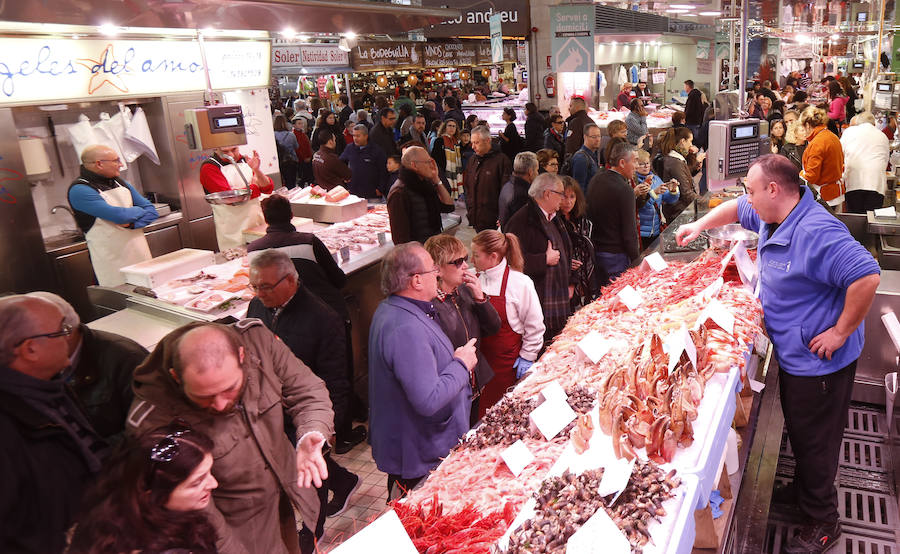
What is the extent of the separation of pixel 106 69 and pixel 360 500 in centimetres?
583

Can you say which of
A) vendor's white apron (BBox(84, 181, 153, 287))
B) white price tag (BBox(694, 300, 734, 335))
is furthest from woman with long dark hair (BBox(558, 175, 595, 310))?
vendor's white apron (BBox(84, 181, 153, 287))

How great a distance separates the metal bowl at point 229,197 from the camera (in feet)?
20.9

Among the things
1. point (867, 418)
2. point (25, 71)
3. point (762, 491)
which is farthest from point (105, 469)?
point (25, 71)

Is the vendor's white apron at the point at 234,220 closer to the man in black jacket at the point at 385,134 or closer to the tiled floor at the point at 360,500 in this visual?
the tiled floor at the point at 360,500

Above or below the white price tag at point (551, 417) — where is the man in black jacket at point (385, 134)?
above

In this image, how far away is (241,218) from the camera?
265 inches

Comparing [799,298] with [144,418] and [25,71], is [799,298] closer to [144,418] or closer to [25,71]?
[144,418]

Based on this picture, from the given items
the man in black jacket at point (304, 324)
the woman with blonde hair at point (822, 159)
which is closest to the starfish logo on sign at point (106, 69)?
the man in black jacket at point (304, 324)

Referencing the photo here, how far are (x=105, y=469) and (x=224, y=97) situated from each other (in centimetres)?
797

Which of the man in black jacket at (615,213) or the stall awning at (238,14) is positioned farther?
the man in black jacket at (615,213)

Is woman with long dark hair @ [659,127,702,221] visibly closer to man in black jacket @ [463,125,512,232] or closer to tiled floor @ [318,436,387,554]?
man in black jacket @ [463,125,512,232]

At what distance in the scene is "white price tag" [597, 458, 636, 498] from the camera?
2087 millimetres

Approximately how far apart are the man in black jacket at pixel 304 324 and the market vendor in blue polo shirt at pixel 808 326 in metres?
2.56

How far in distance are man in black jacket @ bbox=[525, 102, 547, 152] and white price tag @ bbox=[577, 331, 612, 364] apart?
29.0 feet
